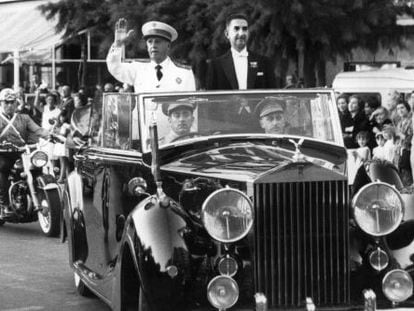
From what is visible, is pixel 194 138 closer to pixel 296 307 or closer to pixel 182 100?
pixel 182 100

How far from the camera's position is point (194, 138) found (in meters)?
6.97

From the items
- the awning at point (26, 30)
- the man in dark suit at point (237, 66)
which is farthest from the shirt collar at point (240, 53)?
the awning at point (26, 30)

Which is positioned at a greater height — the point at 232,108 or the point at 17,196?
the point at 232,108

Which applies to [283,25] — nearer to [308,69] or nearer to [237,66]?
[308,69]

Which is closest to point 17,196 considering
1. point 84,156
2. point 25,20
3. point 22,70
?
point 84,156

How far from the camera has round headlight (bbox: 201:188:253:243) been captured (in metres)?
5.75

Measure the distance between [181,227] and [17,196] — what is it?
7326mm

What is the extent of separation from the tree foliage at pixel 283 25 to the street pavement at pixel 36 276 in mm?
7928

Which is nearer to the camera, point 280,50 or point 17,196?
point 17,196

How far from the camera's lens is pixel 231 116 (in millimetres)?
7031

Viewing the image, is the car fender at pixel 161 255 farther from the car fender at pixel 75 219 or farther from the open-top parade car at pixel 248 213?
the car fender at pixel 75 219

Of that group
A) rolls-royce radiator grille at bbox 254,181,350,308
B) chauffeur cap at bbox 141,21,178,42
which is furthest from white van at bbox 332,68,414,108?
rolls-royce radiator grille at bbox 254,181,350,308

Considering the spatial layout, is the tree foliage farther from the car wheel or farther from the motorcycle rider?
the car wheel

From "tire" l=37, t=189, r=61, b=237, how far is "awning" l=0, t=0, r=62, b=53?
14797 millimetres
